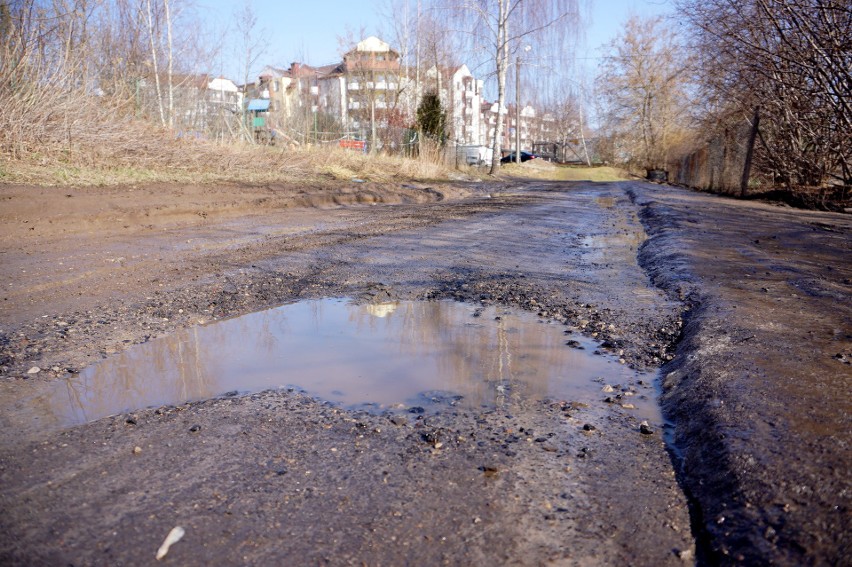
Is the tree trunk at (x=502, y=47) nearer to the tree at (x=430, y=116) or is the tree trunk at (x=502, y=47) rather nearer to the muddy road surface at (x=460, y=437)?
the tree at (x=430, y=116)

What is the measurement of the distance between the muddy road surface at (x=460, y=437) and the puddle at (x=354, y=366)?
0.04m

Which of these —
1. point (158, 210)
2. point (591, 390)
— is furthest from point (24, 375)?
point (158, 210)

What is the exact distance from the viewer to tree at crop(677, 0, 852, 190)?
36.4 ft

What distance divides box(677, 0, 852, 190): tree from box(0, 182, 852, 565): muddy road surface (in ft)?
23.7

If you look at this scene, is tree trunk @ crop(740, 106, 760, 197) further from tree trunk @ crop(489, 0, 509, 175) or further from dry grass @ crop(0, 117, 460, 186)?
tree trunk @ crop(489, 0, 509, 175)

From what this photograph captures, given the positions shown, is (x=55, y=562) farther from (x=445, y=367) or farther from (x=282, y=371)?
(x=445, y=367)

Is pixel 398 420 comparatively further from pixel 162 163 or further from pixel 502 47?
pixel 502 47

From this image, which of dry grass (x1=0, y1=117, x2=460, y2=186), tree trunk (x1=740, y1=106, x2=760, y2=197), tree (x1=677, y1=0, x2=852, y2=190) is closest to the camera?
dry grass (x1=0, y1=117, x2=460, y2=186)

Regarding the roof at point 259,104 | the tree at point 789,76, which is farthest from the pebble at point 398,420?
the roof at point 259,104

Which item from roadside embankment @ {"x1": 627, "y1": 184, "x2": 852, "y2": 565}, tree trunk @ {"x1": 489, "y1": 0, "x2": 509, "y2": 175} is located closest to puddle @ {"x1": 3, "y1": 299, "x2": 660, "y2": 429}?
roadside embankment @ {"x1": 627, "y1": 184, "x2": 852, "y2": 565}

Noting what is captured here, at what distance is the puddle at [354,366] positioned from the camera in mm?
3008

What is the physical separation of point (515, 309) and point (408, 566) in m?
3.05

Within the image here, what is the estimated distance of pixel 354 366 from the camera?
11.7ft

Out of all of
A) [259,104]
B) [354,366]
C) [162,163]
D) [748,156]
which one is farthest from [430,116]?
[354,366]
